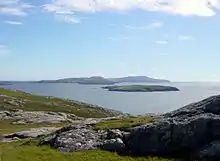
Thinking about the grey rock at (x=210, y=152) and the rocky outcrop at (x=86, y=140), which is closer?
the grey rock at (x=210, y=152)

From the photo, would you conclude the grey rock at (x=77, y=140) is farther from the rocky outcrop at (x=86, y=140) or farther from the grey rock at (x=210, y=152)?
the grey rock at (x=210, y=152)

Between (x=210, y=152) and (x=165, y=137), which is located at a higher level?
(x=165, y=137)

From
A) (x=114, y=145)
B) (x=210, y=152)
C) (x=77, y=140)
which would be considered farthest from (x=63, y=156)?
(x=210, y=152)

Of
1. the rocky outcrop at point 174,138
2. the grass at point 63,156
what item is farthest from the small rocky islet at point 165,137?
the grass at point 63,156

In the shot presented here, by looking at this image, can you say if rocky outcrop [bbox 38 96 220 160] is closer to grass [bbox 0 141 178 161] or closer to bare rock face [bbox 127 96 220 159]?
bare rock face [bbox 127 96 220 159]

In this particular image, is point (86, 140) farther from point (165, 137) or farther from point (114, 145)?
point (165, 137)

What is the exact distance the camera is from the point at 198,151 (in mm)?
33188

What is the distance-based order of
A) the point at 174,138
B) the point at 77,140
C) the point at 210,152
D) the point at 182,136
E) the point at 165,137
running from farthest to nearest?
the point at 77,140 → the point at 165,137 → the point at 174,138 → the point at 182,136 → the point at 210,152

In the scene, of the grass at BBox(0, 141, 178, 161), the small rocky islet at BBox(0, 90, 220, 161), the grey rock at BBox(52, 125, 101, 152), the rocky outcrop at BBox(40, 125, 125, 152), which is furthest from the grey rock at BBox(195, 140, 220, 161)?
the grey rock at BBox(52, 125, 101, 152)

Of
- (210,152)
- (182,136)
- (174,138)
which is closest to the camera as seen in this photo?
(210,152)

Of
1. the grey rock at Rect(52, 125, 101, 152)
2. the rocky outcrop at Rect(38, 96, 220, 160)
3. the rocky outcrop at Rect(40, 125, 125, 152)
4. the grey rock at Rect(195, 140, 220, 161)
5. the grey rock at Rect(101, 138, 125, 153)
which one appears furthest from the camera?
the grey rock at Rect(52, 125, 101, 152)

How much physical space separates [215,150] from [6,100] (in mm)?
166825

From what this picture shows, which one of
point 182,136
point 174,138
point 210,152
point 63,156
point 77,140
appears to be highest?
point 182,136

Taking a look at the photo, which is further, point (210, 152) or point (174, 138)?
point (174, 138)
